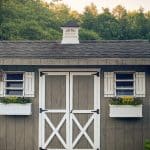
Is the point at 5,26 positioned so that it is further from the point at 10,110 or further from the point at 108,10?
the point at 10,110

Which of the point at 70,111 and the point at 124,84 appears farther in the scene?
the point at 124,84

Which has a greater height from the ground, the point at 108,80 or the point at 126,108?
the point at 108,80

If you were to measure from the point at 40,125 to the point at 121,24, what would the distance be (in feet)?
105

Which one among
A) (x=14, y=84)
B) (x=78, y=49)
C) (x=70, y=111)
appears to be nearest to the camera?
(x=70, y=111)

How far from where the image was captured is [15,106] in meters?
11.0

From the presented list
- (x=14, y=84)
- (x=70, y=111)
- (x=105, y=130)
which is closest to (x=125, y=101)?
(x=105, y=130)

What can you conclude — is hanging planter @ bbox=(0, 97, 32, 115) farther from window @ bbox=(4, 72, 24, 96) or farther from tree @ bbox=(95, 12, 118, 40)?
tree @ bbox=(95, 12, 118, 40)

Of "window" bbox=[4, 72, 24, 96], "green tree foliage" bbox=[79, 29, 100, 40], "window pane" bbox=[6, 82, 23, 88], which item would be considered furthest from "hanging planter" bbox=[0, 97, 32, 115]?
"green tree foliage" bbox=[79, 29, 100, 40]

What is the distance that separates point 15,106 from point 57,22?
31134 millimetres

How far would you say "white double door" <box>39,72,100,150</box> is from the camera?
36.6 ft

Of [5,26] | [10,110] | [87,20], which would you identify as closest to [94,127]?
[10,110]

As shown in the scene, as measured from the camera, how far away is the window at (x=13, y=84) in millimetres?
11375

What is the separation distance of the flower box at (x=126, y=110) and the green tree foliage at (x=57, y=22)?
23.5 meters

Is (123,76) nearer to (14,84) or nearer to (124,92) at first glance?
(124,92)
